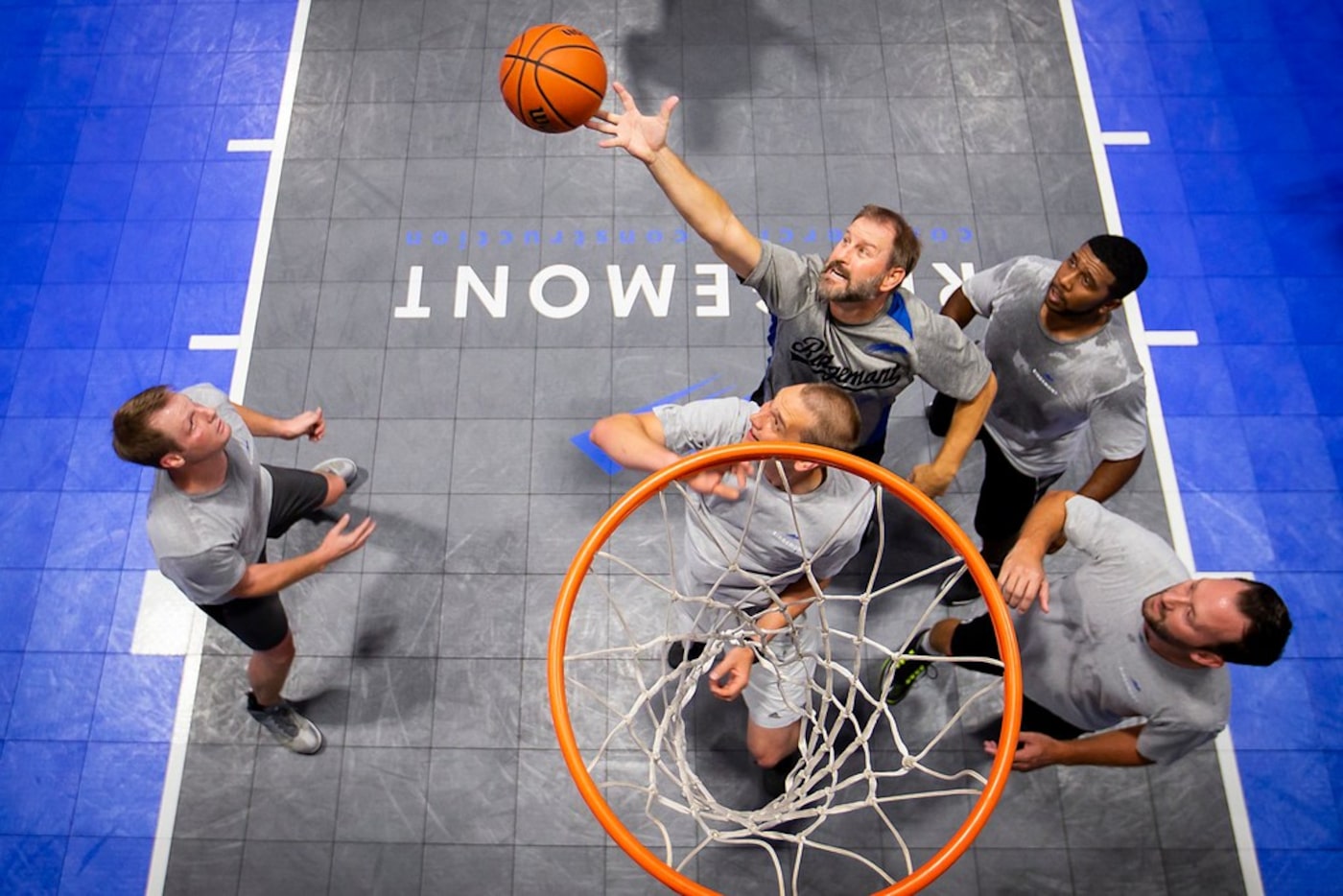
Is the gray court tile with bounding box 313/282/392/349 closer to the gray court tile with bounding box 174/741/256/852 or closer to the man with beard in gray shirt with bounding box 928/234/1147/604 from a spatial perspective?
the gray court tile with bounding box 174/741/256/852

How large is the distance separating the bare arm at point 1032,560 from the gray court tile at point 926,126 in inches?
116

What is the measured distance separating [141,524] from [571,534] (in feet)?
7.10

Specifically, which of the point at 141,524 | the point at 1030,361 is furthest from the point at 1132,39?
the point at 141,524

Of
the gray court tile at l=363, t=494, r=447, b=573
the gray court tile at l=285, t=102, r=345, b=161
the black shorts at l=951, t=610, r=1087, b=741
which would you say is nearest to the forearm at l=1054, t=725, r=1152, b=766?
the black shorts at l=951, t=610, r=1087, b=741

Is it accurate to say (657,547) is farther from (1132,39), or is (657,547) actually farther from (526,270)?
(1132,39)

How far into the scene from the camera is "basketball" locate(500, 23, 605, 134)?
4023mm

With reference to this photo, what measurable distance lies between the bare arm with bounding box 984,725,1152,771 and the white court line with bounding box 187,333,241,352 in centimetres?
429

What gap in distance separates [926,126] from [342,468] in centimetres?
391

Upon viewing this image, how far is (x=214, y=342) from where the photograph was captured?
5.08m

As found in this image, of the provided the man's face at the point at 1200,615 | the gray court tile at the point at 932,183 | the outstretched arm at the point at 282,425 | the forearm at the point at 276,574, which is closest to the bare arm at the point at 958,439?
the man's face at the point at 1200,615

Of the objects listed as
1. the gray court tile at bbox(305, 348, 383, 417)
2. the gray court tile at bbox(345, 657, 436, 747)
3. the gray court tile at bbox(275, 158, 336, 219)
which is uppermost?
the gray court tile at bbox(275, 158, 336, 219)

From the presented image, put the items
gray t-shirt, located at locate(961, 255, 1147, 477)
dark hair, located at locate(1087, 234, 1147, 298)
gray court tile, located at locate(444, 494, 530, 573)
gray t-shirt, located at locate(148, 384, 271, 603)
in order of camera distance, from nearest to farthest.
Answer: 1. dark hair, located at locate(1087, 234, 1147, 298)
2. gray t-shirt, located at locate(148, 384, 271, 603)
3. gray t-shirt, located at locate(961, 255, 1147, 477)
4. gray court tile, located at locate(444, 494, 530, 573)

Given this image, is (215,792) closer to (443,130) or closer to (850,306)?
(850,306)

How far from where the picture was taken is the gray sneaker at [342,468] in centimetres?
457
